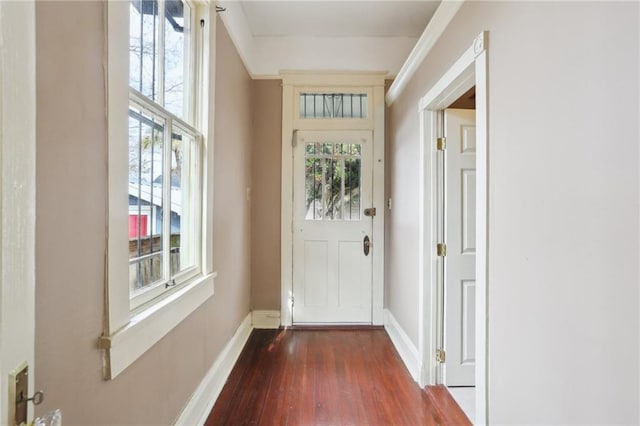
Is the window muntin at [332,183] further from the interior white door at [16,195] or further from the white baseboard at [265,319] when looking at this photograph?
the interior white door at [16,195]

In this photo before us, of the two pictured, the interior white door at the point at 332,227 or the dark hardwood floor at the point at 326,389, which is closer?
the dark hardwood floor at the point at 326,389

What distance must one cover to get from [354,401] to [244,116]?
249cm

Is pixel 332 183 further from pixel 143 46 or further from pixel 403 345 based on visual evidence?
pixel 143 46

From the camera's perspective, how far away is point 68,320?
32.9 inches

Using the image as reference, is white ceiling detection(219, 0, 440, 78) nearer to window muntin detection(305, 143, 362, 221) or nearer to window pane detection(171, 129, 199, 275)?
window muntin detection(305, 143, 362, 221)

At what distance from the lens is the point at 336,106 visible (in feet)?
10.8

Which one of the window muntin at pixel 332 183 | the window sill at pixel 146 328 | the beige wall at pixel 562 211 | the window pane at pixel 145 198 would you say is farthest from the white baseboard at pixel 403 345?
the window pane at pixel 145 198

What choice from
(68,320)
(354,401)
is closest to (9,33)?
(68,320)

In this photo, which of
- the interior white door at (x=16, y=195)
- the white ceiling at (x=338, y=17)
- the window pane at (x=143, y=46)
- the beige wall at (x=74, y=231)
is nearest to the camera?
the interior white door at (x=16, y=195)

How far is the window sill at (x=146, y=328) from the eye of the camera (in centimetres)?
99

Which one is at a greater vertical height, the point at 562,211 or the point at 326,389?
the point at 562,211

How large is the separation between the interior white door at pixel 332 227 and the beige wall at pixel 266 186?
21cm

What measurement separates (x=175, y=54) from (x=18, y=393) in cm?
162

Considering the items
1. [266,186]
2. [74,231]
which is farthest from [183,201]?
[266,186]
